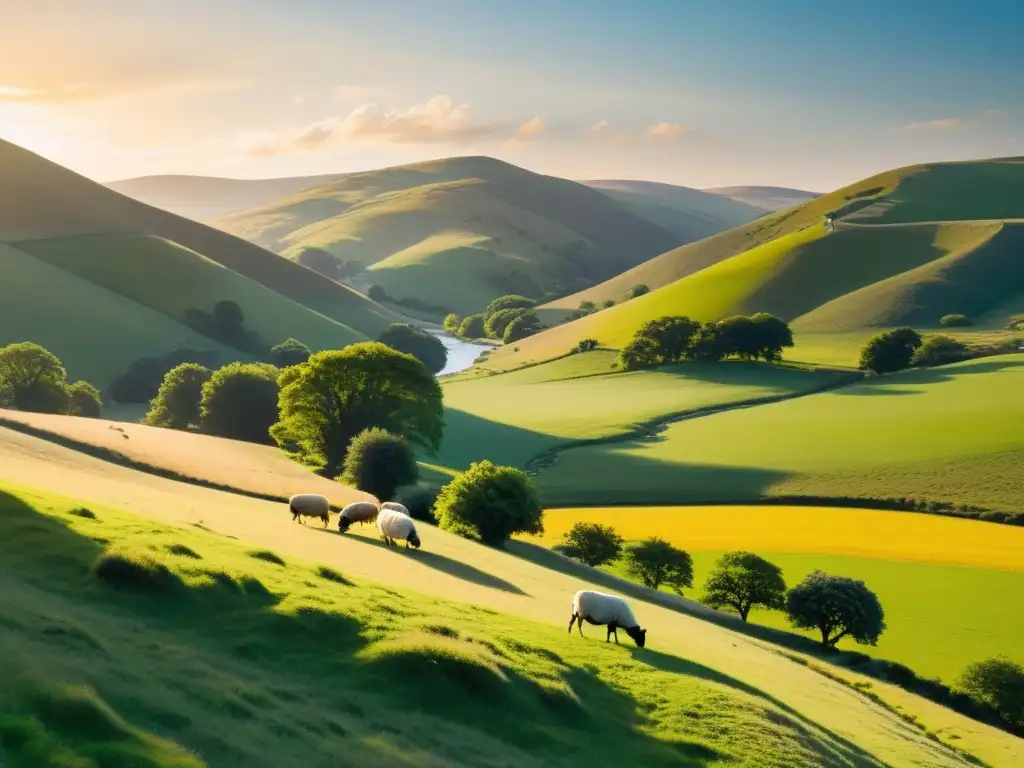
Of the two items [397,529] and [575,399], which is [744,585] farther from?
[575,399]

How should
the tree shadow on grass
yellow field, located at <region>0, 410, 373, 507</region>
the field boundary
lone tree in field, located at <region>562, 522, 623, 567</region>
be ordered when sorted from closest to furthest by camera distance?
the tree shadow on grass < the field boundary < yellow field, located at <region>0, 410, 373, 507</region> < lone tree in field, located at <region>562, 522, 623, 567</region>

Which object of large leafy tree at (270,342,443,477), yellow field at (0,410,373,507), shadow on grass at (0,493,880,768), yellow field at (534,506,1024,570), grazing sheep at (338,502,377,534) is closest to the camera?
shadow on grass at (0,493,880,768)

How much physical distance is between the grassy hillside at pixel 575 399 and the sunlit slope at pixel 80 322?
2096 inches

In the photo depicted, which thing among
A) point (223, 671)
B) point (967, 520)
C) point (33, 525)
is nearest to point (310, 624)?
point (223, 671)

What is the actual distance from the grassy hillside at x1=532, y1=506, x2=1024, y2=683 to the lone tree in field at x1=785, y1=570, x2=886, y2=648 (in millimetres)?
1452

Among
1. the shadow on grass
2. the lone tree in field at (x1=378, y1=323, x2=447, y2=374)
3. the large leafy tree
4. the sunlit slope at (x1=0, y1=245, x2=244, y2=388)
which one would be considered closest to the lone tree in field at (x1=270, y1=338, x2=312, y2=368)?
the sunlit slope at (x1=0, y1=245, x2=244, y2=388)

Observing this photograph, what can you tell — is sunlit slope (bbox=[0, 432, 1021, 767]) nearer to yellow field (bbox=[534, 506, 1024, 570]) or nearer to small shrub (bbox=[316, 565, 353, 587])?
small shrub (bbox=[316, 565, 353, 587])

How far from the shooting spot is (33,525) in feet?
79.6

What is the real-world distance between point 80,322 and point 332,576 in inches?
5660

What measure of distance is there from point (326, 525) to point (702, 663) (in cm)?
2101

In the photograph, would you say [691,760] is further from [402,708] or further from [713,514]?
[713,514]

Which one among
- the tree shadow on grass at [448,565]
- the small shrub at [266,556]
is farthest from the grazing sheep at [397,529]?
the small shrub at [266,556]

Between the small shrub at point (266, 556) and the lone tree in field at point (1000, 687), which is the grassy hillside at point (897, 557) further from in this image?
the small shrub at point (266, 556)

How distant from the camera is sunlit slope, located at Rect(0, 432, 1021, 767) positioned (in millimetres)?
26984
